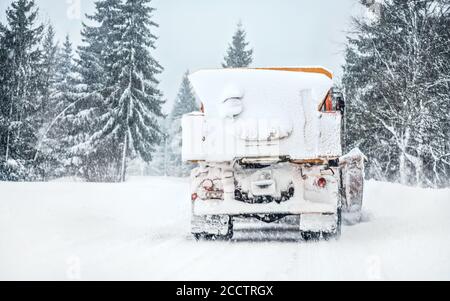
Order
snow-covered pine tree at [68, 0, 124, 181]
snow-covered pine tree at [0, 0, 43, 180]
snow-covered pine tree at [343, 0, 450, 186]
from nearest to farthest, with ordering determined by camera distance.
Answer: snow-covered pine tree at [343, 0, 450, 186]
snow-covered pine tree at [0, 0, 43, 180]
snow-covered pine tree at [68, 0, 124, 181]

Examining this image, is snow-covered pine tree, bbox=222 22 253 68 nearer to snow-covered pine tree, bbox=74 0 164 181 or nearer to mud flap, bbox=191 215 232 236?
snow-covered pine tree, bbox=74 0 164 181

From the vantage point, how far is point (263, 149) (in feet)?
24.0

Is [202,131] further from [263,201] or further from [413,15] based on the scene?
[413,15]

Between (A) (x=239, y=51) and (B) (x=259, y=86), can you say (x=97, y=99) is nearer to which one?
(A) (x=239, y=51)

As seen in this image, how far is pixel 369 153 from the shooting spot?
23688 mm

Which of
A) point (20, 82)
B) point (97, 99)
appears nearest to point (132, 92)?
point (97, 99)

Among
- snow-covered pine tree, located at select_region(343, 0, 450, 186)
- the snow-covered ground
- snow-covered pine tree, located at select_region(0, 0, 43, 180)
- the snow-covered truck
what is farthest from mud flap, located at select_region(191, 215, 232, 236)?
snow-covered pine tree, located at select_region(0, 0, 43, 180)

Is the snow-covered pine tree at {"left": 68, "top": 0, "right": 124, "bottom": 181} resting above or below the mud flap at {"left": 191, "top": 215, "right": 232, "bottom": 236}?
above

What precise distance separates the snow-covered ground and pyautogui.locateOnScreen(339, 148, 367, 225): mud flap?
420 millimetres

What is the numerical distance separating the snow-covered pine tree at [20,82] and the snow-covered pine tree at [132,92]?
392 centimetres

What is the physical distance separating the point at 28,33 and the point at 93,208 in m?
20.0

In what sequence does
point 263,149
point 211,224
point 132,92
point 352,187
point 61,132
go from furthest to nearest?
point 61,132 → point 132,92 → point 352,187 → point 211,224 → point 263,149

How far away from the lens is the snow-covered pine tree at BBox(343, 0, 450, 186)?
18.0 m

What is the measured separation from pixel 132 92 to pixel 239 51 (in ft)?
47.1
